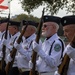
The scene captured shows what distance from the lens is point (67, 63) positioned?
411cm

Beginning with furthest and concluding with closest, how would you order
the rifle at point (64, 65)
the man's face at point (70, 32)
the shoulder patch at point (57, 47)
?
the shoulder patch at point (57, 47), the man's face at point (70, 32), the rifle at point (64, 65)

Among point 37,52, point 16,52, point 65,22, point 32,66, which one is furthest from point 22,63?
point 65,22

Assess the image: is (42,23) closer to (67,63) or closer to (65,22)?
(65,22)

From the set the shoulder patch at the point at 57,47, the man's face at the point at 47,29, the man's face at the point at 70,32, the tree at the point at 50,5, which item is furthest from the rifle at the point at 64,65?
the tree at the point at 50,5

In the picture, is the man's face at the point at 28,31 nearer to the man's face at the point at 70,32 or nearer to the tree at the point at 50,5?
the man's face at the point at 70,32

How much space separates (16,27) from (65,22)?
9.71 ft

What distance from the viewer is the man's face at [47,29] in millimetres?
5375

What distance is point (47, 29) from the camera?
538cm

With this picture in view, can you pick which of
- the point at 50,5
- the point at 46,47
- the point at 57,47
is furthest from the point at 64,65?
the point at 50,5

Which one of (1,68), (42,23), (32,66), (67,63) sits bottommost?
(1,68)

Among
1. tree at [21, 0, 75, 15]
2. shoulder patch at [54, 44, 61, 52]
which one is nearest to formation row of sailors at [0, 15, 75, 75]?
shoulder patch at [54, 44, 61, 52]

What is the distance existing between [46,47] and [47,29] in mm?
318

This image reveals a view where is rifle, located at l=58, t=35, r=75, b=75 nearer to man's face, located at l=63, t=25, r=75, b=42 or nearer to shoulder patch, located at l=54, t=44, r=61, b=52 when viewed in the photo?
man's face, located at l=63, t=25, r=75, b=42

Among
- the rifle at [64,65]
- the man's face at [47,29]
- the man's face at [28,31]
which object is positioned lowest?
the rifle at [64,65]
